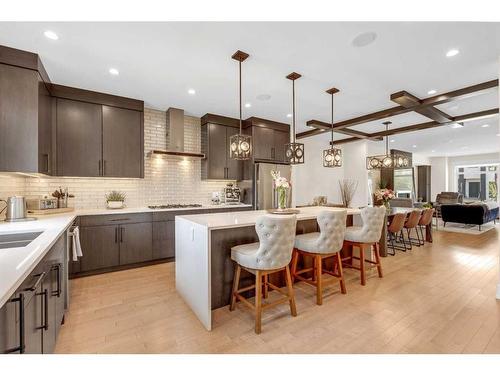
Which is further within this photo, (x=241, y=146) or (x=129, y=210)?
(x=129, y=210)

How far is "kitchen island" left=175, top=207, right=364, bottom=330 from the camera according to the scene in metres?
2.18

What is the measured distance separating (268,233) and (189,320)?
46.4 inches

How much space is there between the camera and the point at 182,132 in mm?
4559

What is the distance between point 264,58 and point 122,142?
270 cm

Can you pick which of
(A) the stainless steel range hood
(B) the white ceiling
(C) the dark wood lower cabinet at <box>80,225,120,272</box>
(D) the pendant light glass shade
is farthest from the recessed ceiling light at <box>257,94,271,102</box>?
(C) the dark wood lower cabinet at <box>80,225,120,272</box>

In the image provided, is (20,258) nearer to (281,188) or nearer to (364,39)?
(281,188)

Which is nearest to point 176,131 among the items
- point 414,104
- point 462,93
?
point 414,104

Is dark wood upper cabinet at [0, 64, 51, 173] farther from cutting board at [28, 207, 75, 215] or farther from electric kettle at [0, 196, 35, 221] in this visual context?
cutting board at [28, 207, 75, 215]

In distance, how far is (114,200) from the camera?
3.95m

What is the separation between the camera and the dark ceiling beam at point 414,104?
369cm

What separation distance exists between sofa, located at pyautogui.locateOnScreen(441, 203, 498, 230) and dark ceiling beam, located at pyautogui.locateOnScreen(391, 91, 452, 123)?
3721mm
